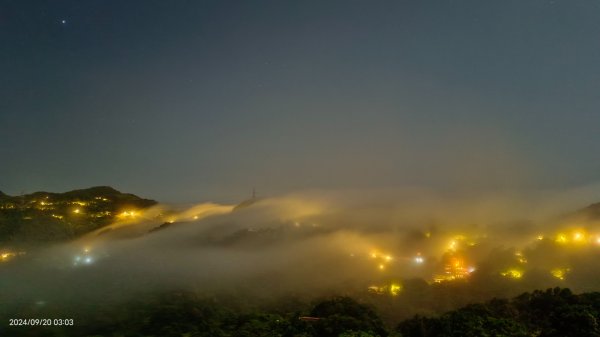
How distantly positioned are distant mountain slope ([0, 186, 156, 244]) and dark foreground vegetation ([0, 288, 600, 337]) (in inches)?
1099

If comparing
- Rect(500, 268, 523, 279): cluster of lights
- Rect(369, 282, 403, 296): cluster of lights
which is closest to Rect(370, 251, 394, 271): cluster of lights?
Rect(369, 282, 403, 296): cluster of lights

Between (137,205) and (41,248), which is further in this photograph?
(137,205)

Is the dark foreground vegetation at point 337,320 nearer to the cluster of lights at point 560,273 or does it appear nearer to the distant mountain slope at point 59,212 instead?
the cluster of lights at point 560,273

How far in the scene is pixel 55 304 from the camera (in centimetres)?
3095

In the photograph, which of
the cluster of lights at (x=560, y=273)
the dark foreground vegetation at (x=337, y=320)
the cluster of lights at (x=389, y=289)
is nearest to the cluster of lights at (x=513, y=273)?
the cluster of lights at (x=560, y=273)

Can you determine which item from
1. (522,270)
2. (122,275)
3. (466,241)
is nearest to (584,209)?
(466,241)

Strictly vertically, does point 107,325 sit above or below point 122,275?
below

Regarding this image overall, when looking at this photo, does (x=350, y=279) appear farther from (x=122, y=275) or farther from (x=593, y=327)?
(x=593, y=327)

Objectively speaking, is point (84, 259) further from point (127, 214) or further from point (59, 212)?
point (127, 214)

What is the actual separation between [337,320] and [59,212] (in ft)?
204

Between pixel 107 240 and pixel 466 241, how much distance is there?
57.8 metres

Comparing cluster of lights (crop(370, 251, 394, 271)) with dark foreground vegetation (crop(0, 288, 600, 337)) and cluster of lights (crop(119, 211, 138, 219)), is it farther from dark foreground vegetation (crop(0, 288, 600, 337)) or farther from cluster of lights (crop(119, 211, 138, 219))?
cluster of lights (crop(119, 211, 138, 219))

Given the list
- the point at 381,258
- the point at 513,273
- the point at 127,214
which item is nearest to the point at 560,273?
the point at 513,273

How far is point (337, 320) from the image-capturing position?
20.9 m
